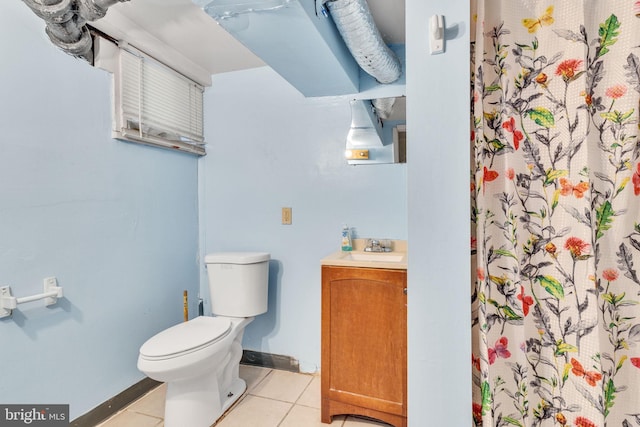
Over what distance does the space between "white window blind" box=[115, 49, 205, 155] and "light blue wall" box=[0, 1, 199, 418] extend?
0.08 m

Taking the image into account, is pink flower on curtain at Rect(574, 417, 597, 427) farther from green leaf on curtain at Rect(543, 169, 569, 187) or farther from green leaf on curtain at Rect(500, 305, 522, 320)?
green leaf on curtain at Rect(543, 169, 569, 187)

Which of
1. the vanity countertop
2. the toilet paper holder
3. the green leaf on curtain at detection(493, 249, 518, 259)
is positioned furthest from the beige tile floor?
the green leaf on curtain at detection(493, 249, 518, 259)

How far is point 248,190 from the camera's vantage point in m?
2.42

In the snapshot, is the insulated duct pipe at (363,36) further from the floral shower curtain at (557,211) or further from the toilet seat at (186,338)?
the toilet seat at (186,338)

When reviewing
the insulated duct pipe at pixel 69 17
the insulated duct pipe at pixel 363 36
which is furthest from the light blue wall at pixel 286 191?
the insulated duct pipe at pixel 69 17

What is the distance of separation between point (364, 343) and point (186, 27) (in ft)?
6.83

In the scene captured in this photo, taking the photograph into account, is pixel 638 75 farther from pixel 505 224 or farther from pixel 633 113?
pixel 505 224

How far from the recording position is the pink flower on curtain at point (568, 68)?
75cm

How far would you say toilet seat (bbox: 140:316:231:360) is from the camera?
5.04ft

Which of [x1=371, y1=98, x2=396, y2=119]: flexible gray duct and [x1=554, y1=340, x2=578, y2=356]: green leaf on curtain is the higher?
[x1=371, y1=98, x2=396, y2=119]: flexible gray duct

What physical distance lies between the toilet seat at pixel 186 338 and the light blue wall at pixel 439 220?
118 cm

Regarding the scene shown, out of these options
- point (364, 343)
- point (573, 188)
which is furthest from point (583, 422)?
point (364, 343)

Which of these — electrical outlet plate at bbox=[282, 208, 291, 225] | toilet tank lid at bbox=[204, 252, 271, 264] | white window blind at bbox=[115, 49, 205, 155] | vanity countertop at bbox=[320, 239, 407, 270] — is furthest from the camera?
electrical outlet plate at bbox=[282, 208, 291, 225]

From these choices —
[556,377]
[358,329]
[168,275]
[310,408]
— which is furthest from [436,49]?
[168,275]
